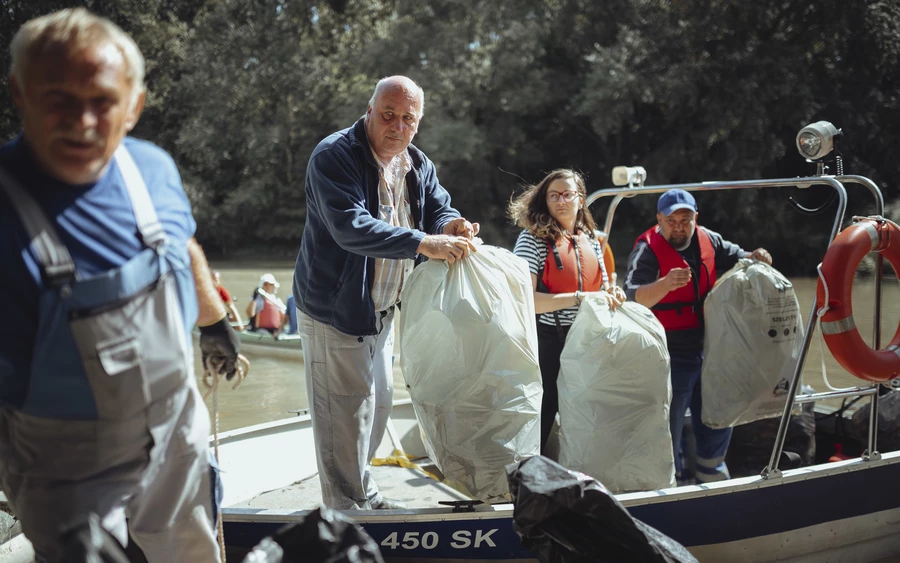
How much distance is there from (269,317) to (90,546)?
9.91 m

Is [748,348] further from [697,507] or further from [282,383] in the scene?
[282,383]

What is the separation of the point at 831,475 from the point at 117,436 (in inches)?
116

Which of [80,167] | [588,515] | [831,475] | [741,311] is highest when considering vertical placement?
[80,167]

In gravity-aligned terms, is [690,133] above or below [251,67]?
below

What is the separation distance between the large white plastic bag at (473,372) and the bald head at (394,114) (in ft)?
1.63

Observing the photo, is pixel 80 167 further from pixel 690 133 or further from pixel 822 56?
pixel 822 56

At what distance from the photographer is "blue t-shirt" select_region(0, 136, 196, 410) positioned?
4.91 ft

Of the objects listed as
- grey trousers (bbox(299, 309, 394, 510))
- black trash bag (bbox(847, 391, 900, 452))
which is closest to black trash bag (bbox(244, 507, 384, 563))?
grey trousers (bbox(299, 309, 394, 510))

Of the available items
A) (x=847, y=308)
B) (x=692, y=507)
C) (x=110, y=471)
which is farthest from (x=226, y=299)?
(x=110, y=471)

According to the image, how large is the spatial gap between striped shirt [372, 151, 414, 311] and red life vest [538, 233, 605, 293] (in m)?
0.74

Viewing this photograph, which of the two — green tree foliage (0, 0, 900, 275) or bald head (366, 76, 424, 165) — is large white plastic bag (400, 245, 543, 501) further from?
green tree foliage (0, 0, 900, 275)

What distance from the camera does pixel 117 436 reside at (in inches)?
63.5

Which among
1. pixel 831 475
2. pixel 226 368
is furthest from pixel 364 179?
pixel 831 475

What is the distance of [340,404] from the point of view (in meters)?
2.89
